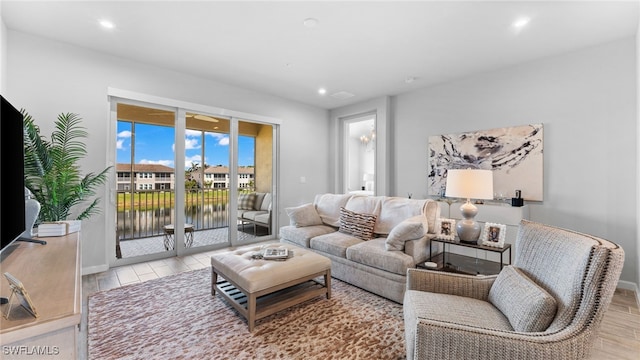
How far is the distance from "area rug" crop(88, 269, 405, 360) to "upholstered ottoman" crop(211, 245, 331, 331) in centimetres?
11

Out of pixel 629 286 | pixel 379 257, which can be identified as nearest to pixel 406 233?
pixel 379 257

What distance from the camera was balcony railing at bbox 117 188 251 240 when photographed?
12.8 feet

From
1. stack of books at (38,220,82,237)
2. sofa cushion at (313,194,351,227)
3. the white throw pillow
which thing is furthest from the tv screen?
sofa cushion at (313,194,351,227)

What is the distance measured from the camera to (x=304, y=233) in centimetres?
354

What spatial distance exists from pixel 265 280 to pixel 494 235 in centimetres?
206

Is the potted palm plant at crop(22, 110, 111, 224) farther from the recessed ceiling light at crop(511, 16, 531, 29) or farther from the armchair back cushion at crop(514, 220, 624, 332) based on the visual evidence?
the recessed ceiling light at crop(511, 16, 531, 29)

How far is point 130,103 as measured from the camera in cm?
363

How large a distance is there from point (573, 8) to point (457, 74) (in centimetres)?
155

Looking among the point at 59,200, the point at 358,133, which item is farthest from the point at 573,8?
the point at 59,200

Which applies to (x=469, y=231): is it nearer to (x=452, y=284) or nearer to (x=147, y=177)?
(x=452, y=284)

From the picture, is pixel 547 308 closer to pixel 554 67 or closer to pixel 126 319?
pixel 126 319

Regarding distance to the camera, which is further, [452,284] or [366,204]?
[366,204]

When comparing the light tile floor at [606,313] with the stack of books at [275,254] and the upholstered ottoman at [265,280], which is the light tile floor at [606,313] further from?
the stack of books at [275,254]

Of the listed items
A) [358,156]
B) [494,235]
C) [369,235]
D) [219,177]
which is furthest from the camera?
[358,156]
